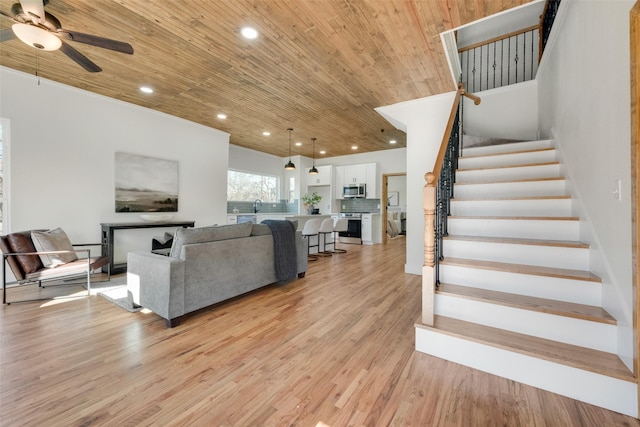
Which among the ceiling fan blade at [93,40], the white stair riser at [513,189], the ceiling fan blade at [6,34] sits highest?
the ceiling fan blade at [6,34]

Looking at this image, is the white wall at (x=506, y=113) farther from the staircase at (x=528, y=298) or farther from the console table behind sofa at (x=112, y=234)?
the console table behind sofa at (x=112, y=234)

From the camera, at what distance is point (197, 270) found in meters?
2.60

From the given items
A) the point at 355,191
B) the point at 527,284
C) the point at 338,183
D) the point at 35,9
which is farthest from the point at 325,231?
the point at 35,9

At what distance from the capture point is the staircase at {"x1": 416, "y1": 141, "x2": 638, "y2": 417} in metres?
1.55

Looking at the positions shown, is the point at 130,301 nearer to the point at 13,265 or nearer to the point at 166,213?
the point at 13,265

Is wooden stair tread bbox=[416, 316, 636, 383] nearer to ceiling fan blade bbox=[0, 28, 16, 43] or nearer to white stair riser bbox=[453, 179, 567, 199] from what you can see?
white stair riser bbox=[453, 179, 567, 199]

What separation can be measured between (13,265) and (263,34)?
11.8ft

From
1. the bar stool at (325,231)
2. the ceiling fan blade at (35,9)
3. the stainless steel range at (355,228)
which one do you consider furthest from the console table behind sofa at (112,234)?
the stainless steel range at (355,228)

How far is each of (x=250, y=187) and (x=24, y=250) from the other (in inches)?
205

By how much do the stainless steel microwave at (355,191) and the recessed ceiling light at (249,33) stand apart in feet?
18.6

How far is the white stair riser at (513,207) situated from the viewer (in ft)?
8.14

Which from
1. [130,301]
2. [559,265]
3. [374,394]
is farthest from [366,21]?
[130,301]

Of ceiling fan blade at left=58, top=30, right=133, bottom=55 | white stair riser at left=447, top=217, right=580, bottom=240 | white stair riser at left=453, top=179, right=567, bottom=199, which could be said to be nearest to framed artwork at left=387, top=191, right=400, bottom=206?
white stair riser at left=453, top=179, right=567, bottom=199

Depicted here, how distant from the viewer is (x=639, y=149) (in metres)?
1.40
